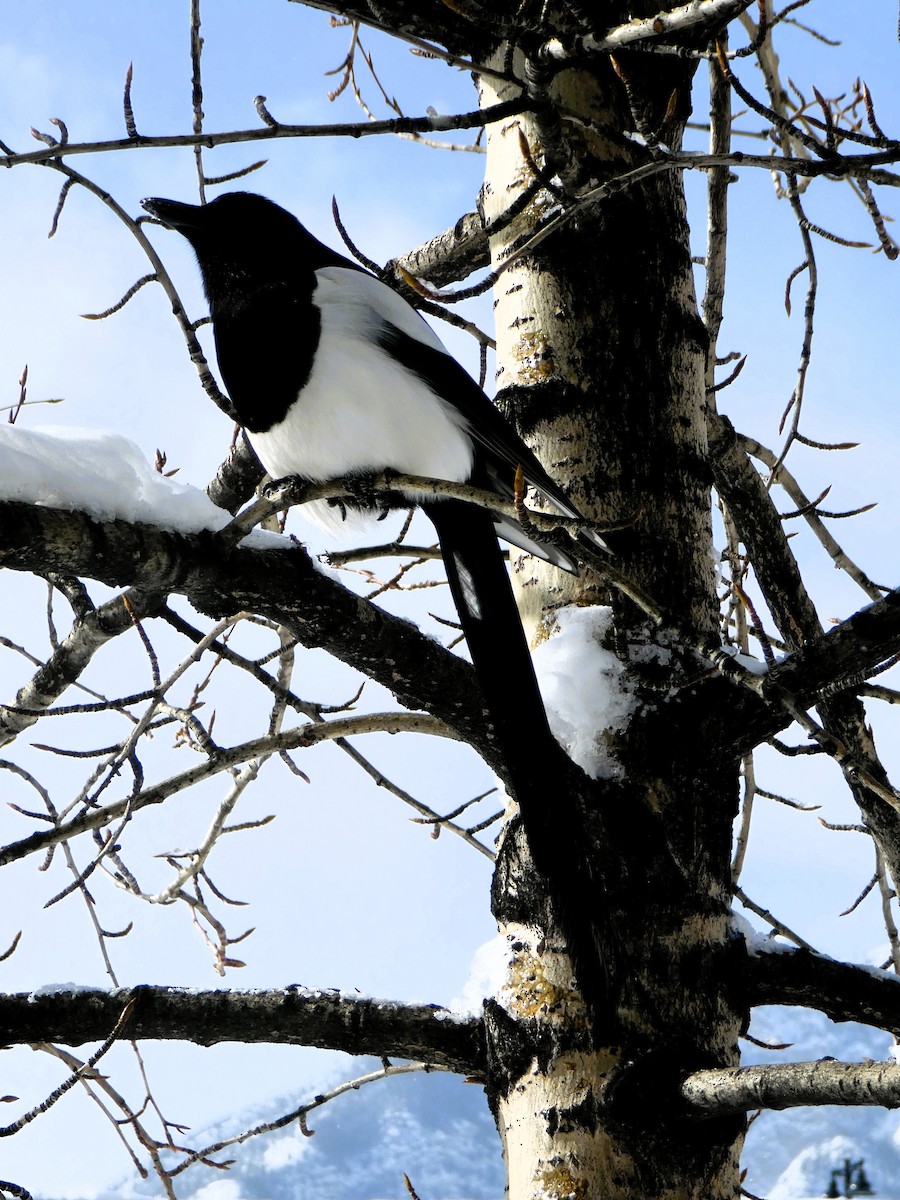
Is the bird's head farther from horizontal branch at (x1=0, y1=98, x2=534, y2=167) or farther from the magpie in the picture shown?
horizontal branch at (x1=0, y1=98, x2=534, y2=167)

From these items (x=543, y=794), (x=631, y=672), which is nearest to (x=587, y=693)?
(x=631, y=672)

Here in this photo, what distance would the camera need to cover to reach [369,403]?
1.81 metres

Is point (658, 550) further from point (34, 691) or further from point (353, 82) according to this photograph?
point (353, 82)

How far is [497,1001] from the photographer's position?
148 centimetres

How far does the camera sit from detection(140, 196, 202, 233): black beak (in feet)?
6.95

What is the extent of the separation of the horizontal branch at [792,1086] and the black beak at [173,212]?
170 cm

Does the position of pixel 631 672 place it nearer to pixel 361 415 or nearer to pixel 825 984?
pixel 825 984

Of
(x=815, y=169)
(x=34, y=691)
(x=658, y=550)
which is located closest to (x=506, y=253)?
(x=658, y=550)

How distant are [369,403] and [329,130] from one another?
0.57 m

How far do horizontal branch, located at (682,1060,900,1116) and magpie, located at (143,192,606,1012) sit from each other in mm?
631

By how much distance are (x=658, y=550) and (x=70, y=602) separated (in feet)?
2.95

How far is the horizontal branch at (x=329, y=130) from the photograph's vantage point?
1.20 metres

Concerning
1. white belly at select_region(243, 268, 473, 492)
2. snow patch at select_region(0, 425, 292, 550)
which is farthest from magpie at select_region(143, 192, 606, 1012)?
snow patch at select_region(0, 425, 292, 550)

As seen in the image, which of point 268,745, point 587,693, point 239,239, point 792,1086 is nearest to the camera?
point 792,1086
